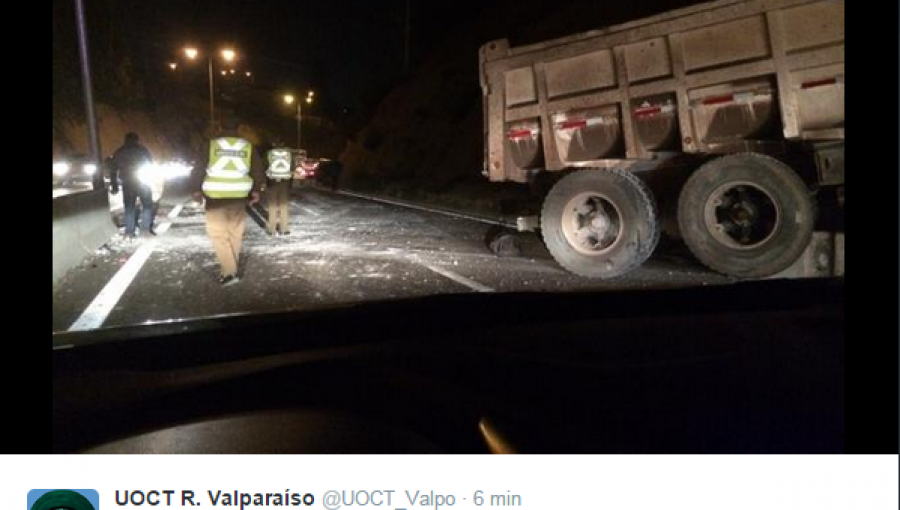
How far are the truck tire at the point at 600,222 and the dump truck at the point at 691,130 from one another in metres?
0.02

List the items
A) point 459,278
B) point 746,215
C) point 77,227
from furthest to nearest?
point 77,227 < point 459,278 < point 746,215

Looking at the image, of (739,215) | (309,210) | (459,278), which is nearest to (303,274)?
(459,278)

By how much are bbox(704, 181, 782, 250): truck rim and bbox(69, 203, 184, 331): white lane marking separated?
615 cm

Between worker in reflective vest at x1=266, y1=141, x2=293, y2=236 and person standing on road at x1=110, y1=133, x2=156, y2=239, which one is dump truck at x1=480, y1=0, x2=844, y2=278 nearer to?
worker in reflective vest at x1=266, y1=141, x2=293, y2=236

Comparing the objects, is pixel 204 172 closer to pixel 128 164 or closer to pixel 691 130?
pixel 128 164

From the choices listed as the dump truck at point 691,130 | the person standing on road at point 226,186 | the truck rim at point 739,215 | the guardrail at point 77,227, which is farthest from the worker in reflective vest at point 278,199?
the truck rim at point 739,215

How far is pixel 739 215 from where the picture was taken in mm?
7621

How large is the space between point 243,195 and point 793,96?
5854 mm

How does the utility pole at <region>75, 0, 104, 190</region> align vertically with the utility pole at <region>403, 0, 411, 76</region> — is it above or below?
below

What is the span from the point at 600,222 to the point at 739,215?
1553mm
